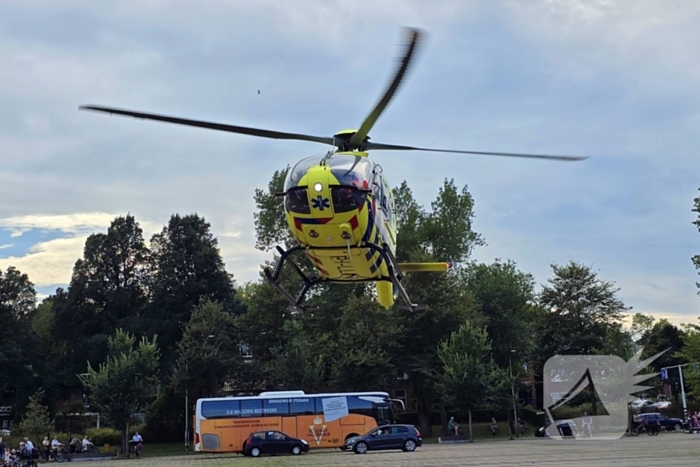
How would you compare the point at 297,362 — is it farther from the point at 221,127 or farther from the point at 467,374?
the point at 221,127

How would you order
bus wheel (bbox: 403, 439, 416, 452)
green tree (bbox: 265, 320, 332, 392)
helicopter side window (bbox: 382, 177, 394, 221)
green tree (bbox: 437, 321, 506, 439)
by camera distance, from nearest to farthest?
helicopter side window (bbox: 382, 177, 394, 221) < bus wheel (bbox: 403, 439, 416, 452) < green tree (bbox: 437, 321, 506, 439) < green tree (bbox: 265, 320, 332, 392)

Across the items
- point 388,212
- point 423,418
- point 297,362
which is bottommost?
point 423,418

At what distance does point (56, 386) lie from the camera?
67500 mm

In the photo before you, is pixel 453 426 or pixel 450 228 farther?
pixel 450 228

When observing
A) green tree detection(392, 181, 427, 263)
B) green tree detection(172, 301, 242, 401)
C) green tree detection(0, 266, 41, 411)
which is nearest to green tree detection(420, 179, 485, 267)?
green tree detection(392, 181, 427, 263)

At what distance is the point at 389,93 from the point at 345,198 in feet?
8.21

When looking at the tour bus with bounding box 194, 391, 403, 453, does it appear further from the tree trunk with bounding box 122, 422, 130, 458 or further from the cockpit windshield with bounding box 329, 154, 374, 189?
the cockpit windshield with bounding box 329, 154, 374, 189

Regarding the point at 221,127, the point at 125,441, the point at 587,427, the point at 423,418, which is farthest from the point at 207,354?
the point at 221,127

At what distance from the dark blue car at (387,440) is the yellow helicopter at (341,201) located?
2071cm

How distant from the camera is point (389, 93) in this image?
13.0 metres

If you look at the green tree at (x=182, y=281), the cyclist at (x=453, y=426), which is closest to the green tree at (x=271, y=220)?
the green tree at (x=182, y=281)

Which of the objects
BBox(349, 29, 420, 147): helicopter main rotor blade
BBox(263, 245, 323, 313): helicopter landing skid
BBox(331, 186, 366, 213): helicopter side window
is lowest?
BBox(263, 245, 323, 313): helicopter landing skid

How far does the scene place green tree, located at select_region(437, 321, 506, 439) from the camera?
161 feet

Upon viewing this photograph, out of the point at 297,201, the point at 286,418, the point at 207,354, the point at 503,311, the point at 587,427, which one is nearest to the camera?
the point at 297,201
